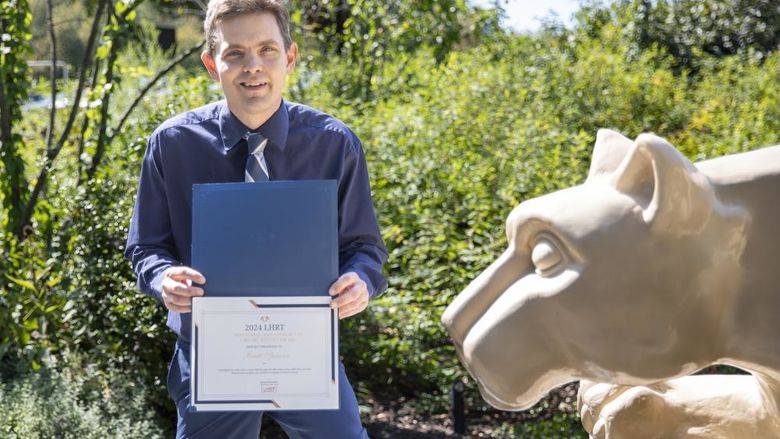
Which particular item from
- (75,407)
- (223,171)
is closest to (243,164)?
(223,171)

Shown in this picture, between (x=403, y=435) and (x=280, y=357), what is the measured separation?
234 centimetres

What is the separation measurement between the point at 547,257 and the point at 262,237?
2.44 ft

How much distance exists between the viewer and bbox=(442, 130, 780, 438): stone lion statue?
188 cm

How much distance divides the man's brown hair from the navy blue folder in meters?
0.44

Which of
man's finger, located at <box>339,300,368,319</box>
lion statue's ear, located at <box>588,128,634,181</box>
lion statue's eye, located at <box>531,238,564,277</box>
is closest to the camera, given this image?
lion statue's eye, located at <box>531,238,564,277</box>

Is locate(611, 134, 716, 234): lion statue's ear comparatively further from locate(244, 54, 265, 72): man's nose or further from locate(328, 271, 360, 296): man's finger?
locate(244, 54, 265, 72): man's nose

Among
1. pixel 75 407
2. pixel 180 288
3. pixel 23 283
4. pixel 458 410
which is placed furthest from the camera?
pixel 458 410

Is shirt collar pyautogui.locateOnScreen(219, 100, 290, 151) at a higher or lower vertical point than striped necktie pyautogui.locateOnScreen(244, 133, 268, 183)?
higher

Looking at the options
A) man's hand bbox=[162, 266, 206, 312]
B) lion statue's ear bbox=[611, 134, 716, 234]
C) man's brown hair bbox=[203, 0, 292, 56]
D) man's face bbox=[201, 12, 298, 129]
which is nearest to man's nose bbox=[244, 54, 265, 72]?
man's face bbox=[201, 12, 298, 129]

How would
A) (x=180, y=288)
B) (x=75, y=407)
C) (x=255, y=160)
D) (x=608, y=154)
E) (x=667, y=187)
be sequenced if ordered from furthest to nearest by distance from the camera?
(x=75, y=407) → (x=255, y=160) → (x=180, y=288) → (x=608, y=154) → (x=667, y=187)

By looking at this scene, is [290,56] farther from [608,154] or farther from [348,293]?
[608,154]

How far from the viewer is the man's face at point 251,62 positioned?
99.2 inches

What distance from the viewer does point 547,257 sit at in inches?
76.7

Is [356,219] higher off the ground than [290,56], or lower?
lower
